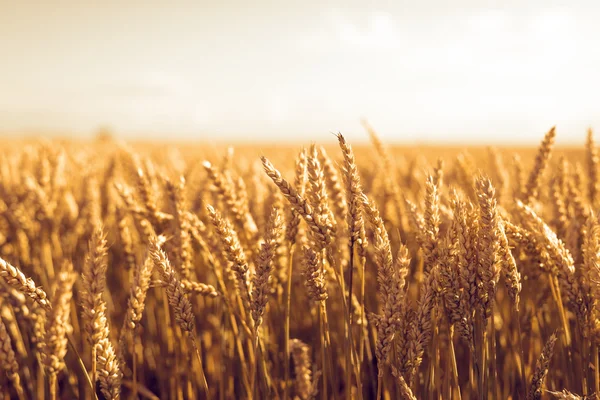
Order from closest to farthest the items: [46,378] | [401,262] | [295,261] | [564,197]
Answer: [401,262] < [46,378] < [564,197] < [295,261]

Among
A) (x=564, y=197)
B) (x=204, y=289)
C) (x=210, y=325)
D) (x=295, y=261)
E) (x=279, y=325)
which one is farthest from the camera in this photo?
(x=295, y=261)

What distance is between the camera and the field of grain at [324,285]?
110cm

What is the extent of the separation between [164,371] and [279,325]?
25.6 inches

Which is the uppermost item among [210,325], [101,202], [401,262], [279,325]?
[401,262]

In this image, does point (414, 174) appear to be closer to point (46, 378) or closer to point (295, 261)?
point (295, 261)

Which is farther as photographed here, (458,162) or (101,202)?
(101,202)

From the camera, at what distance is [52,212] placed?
8.35 ft

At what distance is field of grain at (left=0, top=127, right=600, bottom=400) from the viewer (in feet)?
3.59

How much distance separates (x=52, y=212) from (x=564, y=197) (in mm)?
2645

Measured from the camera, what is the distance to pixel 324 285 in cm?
122

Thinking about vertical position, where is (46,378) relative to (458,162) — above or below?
below

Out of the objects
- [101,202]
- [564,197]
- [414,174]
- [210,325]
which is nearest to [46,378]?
[210,325]

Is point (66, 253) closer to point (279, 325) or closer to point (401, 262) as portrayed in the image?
point (279, 325)

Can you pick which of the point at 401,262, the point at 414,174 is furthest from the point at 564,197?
the point at 401,262
